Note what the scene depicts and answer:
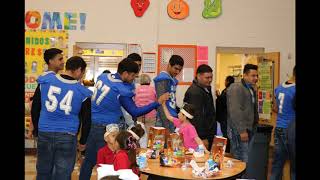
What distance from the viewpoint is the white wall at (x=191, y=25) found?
752cm

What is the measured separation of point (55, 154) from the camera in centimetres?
327

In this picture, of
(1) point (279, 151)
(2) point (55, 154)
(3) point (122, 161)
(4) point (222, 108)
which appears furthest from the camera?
(4) point (222, 108)

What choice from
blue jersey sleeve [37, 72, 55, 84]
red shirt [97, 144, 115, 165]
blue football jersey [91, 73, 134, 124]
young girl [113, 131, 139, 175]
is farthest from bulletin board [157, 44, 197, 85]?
young girl [113, 131, 139, 175]

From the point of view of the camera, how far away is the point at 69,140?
3.28 m

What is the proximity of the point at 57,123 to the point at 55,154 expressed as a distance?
27cm

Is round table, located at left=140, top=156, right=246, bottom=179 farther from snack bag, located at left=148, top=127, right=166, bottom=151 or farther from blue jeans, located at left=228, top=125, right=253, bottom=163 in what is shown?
blue jeans, located at left=228, top=125, right=253, bottom=163

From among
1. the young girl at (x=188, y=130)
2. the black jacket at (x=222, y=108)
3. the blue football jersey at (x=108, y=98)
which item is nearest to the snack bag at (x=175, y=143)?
the young girl at (x=188, y=130)

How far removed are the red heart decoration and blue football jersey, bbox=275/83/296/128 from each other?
13.8ft

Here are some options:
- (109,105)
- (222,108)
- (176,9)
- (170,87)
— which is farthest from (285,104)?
(176,9)

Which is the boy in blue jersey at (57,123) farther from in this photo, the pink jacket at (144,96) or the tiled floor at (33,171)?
the pink jacket at (144,96)

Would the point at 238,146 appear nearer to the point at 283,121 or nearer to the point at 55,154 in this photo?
the point at 283,121

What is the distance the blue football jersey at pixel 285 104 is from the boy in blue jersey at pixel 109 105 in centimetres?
130
